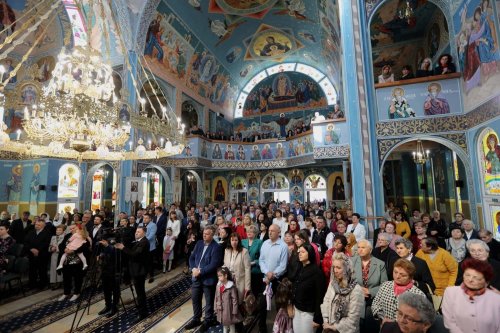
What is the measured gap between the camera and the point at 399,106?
782 cm

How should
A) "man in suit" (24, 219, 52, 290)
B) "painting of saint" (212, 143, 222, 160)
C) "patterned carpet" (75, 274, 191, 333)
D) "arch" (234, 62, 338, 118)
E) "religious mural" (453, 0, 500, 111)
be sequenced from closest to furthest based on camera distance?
"patterned carpet" (75, 274, 191, 333), "man in suit" (24, 219, 52, 290), "religious mural" (453, 0, 500, 111), "painting of saint" (212, 143, 222, 160), "arch" (234, 62, 338, 118)

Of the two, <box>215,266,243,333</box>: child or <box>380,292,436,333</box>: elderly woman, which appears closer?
<box>380,292,436,333</box>: elderly woman

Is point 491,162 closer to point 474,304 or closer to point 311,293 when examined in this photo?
point 474,304

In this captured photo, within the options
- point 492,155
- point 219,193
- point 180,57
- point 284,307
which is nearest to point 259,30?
point 180,57

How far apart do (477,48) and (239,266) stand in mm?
7977

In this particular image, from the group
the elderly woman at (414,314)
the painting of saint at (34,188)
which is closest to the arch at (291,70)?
the painting of saint at (34,188)

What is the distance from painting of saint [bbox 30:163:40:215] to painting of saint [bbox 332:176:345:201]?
16.8 metres

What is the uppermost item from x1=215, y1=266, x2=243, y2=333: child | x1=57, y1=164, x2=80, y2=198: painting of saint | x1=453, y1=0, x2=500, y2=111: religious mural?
x1=453, y1=0, x2=500, y2=111: religious mural

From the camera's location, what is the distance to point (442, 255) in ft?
10.9

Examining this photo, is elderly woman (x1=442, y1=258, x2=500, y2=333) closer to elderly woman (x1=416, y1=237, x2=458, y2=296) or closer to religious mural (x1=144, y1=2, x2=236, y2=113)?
elderly woman (x1=416, y1=237, x2=458, y2=296)

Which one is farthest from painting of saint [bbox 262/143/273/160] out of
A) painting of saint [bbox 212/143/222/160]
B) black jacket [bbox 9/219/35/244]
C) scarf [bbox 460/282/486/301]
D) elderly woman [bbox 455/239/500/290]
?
scarf [bbox 460/282/486/301]

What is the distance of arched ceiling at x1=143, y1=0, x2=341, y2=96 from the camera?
13.6m

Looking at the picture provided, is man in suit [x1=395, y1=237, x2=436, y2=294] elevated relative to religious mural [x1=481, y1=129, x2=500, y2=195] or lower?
lower

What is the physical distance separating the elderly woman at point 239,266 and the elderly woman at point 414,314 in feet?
7.37
